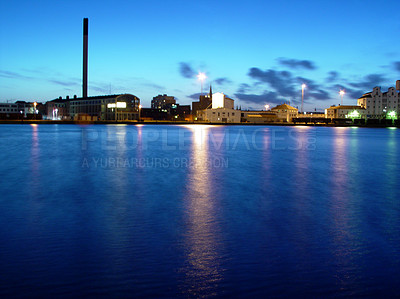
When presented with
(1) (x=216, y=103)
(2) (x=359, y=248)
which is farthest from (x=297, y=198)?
(1) (x=216, y=103)

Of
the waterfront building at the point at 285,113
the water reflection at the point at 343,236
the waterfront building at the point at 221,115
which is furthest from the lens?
the waterfront building at the point at 285,113

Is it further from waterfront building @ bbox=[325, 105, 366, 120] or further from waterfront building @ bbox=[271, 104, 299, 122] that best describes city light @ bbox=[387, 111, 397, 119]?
waterfront building @ bbox=[271, 104, 299, 122]

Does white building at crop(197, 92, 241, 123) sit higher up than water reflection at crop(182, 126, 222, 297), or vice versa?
white building at crop(197, 92, 241, 123)

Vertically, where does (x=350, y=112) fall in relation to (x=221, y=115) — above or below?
above

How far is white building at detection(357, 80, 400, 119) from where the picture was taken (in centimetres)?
13000

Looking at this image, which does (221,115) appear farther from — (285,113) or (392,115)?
(392,115)

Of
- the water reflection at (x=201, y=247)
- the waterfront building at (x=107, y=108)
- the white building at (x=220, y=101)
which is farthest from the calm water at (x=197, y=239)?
the white building at (x=220, y=101)

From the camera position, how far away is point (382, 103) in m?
132

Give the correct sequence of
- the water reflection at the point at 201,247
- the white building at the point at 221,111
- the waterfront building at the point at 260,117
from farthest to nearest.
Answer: the waterfront building at the point at 260,117 < the white building at the point at 221,111 < the water reflection at the point at 201,247

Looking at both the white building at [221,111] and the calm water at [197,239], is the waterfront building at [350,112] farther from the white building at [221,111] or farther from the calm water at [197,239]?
the calm water at [197,239]

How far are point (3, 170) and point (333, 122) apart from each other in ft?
453

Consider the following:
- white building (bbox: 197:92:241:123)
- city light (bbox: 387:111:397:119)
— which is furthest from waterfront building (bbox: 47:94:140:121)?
city light (bbox: 387:111:397:119)

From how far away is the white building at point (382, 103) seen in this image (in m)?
130

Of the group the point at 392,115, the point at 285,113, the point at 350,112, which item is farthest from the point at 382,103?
the point at 285,113
